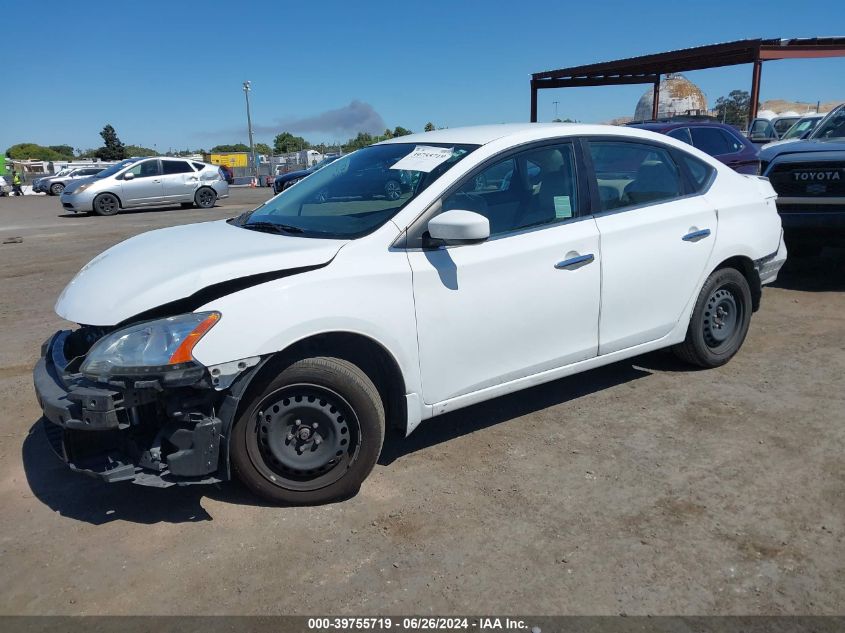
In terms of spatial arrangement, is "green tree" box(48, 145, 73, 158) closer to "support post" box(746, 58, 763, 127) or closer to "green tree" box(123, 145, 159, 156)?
"green tree" box(123, 145, 159, 156)

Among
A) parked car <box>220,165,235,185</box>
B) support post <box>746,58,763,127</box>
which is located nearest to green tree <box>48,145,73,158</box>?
Result: parked car <box>220,165,235,185</box>

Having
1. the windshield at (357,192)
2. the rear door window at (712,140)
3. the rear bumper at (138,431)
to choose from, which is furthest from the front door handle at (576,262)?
the rear door window at (712,140)

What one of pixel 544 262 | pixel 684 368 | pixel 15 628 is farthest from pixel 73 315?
pixel 684 368

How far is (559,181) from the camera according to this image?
3994 millimetres

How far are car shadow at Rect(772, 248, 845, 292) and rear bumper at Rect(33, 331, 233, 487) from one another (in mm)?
6754

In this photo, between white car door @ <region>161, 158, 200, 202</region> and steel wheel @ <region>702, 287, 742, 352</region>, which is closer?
steel wheel @ <region>702, 287, 742, 352</region>

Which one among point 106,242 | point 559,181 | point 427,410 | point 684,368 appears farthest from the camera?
point 106,242

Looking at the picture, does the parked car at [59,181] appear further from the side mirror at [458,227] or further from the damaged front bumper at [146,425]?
A: the side mirror at [458,227]

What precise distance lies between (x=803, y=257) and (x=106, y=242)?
37.9 feet

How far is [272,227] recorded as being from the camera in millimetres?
3779

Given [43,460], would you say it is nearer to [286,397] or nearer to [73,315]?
[73,315]

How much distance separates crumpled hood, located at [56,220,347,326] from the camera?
297 cm

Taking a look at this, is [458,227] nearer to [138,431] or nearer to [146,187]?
[138,431]

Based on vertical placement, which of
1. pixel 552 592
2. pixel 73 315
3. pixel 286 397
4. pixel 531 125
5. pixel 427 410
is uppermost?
pixel 531 125
